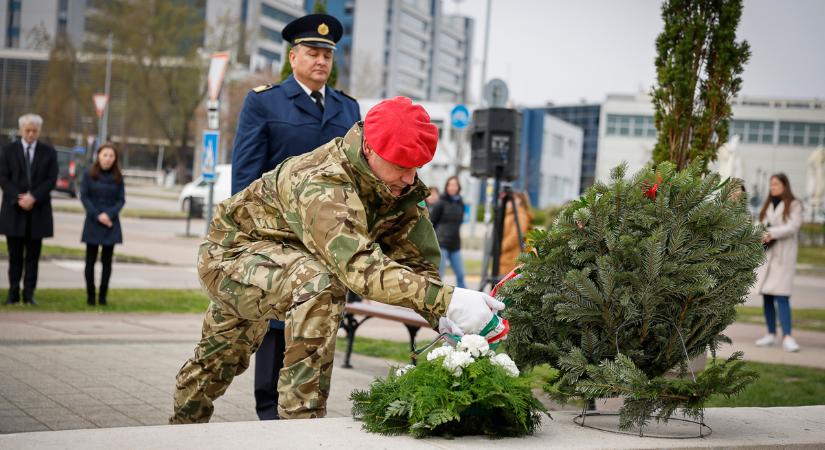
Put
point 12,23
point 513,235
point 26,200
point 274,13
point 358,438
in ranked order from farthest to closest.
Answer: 1. point 274,13
2. point 12,23
3. point 513,235
4. point 26,200
5. point 358,438

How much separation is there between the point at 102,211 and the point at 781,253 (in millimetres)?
8408

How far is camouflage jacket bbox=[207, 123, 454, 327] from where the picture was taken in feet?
12.0

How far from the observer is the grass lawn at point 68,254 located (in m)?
17.2

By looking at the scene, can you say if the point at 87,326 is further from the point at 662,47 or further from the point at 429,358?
the point at 429,358

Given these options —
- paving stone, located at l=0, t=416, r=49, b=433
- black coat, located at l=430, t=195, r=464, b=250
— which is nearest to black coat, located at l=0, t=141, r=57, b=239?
paving stone, located at l=0, t=416, r=49, b=433

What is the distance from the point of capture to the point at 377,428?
12.0ft

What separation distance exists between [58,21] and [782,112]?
79.9m

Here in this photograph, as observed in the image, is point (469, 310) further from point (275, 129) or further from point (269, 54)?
point (269, 54)

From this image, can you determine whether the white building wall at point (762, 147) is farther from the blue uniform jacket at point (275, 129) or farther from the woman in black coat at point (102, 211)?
the blue uniform jacket at point (275, 129)

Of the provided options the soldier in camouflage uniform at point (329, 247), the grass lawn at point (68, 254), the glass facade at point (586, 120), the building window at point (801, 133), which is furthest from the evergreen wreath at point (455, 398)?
the glass facade at point (586, 120)

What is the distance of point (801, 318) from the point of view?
54.4 feet

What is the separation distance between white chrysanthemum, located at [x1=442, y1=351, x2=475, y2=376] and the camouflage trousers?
19.7 inches

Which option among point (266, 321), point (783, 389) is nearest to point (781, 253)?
point (783, 389)

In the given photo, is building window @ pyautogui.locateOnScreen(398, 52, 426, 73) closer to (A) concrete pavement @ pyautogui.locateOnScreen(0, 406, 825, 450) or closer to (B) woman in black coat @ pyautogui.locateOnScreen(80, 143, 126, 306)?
(B) woman in black coat @ pyautogui.locateOnScreen(80, 143, 126, 306)
